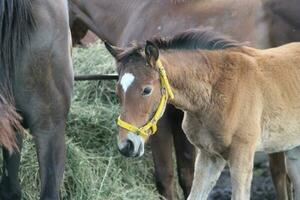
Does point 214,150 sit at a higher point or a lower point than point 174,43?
lower

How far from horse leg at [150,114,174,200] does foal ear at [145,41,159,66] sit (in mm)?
1446

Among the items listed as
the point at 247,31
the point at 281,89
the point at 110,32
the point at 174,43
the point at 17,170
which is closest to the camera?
the point at 174,43

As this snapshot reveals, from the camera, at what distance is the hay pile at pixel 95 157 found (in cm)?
553

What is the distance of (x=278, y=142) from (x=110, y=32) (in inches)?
83.6

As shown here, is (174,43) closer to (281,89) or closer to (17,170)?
(281,89)

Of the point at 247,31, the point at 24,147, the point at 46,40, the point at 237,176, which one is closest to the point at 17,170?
the point at 24,147

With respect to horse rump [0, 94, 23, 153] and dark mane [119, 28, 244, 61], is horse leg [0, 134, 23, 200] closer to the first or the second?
dark mane [119, 28, 244, 61]

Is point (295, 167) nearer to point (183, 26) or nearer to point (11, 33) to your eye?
point (183, 26)

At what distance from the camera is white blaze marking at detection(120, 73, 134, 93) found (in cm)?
407

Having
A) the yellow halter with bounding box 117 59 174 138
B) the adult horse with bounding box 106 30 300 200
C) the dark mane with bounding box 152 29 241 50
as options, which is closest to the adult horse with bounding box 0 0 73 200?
the adult horse with bounding box 106 30 300 200

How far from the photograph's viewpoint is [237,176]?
4.37 metres

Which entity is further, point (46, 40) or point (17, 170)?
point (17, 170)

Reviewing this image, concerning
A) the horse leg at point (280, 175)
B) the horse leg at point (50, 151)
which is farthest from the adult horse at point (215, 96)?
the horse leg at point (280, 175)

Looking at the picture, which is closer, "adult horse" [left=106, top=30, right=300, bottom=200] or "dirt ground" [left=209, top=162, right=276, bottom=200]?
"adult horse" [left=106, top=30, right=300, bottom=200]
